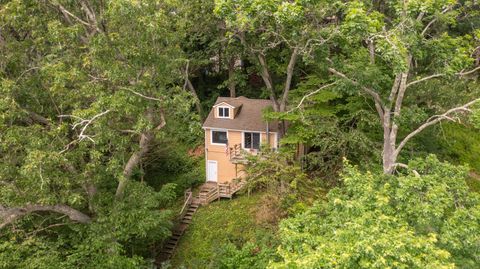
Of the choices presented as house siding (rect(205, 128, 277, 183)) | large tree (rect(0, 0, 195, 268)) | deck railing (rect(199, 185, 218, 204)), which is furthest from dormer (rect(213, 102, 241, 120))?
large tree (rect(0, 0, 195, 268))

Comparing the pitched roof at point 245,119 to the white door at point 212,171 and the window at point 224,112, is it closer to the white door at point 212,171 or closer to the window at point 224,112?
the window at point 224,112

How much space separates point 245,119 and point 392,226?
43.9ft

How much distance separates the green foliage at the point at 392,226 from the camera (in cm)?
915

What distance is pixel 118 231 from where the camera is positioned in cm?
1562

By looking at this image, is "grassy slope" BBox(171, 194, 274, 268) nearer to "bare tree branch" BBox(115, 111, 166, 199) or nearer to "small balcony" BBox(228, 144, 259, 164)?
"small balcony" BBox(228, 144, 259, 164)

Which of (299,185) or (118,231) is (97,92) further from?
(299,185)

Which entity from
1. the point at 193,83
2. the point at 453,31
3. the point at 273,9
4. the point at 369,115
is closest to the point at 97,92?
the point at 273,9

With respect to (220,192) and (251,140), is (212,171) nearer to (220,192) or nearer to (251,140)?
(220,192)

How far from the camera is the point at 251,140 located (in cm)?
2302

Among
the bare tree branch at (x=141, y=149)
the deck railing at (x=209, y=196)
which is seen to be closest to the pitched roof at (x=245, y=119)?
the deck railing at (x=209, y=196)

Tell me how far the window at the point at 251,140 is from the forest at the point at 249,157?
2753mm

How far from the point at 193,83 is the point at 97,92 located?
735 inches

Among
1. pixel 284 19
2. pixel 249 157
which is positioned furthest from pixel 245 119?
pixel 284 19

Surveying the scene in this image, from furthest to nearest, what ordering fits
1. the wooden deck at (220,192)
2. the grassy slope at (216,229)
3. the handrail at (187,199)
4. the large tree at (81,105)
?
the wooden deck at (220,192) < the handrail at (187,199) < the grassy slope at (216,229) < the large tree at (81,105)
